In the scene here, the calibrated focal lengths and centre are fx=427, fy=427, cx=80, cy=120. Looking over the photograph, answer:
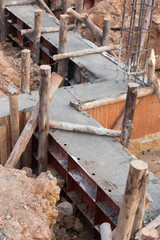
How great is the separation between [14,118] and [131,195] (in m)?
4.21

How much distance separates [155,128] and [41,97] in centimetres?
446

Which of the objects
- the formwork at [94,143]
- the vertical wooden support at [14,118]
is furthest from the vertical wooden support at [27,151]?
the vertical wooden support at [14,118]

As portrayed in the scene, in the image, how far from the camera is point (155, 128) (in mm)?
11773

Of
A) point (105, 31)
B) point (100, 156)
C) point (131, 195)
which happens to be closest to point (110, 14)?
point (105, 31)

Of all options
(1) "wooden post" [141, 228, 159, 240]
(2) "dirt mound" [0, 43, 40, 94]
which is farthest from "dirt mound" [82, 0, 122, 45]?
(1) "wooden post" [141, 228, 159, 240]

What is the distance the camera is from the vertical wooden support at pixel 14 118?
340 inches

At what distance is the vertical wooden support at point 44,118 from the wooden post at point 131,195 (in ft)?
11.2

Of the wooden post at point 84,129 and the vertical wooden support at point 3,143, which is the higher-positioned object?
the wooden post at point 84,129

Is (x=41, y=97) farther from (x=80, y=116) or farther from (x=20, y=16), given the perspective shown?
(x=20, y=16)

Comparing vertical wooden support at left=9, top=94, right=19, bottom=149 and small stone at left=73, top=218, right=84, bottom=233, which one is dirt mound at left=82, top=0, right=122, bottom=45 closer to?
vertical wooden support at left=9, top=94, right=19, bottom=149

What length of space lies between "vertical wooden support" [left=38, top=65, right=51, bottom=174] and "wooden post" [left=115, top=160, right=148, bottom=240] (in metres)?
3.43

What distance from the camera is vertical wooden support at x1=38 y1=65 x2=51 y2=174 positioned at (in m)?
8.17

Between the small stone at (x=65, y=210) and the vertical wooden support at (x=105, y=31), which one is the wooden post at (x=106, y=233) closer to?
the small stone at (x=65, y=210)

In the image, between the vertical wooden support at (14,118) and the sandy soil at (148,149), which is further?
the sandy soil at (148,149)
